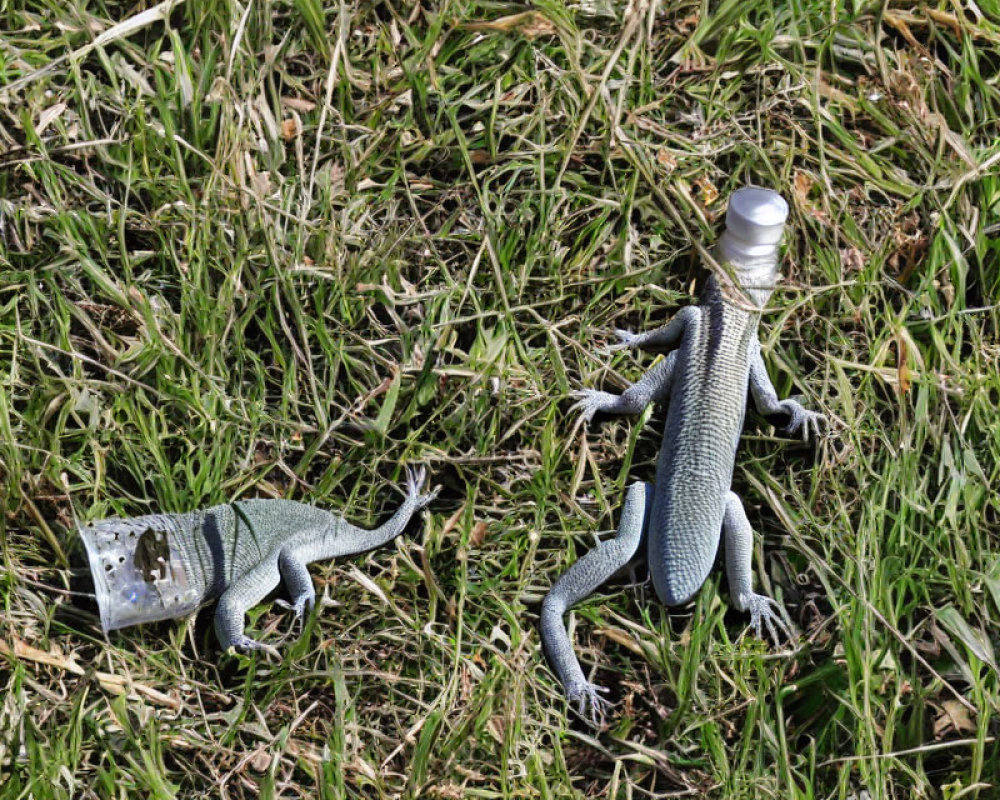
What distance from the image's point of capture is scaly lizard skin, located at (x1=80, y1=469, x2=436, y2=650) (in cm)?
462

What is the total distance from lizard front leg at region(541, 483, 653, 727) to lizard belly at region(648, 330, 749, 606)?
9cm

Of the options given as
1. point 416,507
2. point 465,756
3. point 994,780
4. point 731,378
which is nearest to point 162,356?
point 416,507

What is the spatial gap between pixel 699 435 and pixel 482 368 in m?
0.90

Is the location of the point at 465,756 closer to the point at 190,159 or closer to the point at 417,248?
the point at 417,248

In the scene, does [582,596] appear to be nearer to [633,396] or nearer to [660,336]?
[633,396]

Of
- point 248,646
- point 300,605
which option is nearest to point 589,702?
point 300,605

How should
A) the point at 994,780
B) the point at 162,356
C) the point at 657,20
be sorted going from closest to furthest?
the point at 994,780 → the point at 162,356 → the point at 657,20

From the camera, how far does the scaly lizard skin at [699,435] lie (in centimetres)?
476

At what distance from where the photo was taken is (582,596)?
4812 millimetres

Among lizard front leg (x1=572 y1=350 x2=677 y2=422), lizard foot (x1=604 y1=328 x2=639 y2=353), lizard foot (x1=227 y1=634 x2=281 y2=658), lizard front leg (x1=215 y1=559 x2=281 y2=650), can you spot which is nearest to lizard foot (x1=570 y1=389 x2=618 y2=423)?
lizard front leg (x1=572 y1=350 x2=677 y2=422)

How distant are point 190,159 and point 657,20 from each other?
2.09m

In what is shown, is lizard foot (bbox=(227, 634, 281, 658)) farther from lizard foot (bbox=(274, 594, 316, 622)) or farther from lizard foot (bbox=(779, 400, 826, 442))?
lizard foot (bbox=(779, 400, 826, 442))

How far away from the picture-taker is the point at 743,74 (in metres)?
5.43

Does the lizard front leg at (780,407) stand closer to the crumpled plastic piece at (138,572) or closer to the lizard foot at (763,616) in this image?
the lizard foot at (763,616)
